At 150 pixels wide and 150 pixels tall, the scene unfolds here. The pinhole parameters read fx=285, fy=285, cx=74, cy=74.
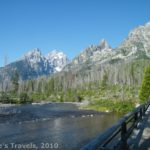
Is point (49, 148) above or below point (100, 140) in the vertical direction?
below

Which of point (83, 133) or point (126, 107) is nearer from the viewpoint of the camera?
point (83, 133)

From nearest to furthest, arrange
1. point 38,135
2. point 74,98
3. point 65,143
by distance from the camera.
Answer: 1. point 65,143
2. point 38,135
3. point 74,98

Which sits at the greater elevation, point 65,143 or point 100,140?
point 100,140

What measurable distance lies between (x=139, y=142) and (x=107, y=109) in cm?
7410

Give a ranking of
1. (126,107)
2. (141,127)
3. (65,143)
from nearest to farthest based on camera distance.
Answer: (141,127), (65,143), (126,107)

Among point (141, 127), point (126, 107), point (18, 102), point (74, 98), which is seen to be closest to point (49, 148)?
point (141, 127)

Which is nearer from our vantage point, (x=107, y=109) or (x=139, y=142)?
(x=139, y=142)

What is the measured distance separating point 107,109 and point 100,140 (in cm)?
7964

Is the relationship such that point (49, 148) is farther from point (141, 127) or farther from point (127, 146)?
point (127, 146)

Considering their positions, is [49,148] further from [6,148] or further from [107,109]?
[107,109]

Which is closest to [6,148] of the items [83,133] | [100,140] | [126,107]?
[83,133]

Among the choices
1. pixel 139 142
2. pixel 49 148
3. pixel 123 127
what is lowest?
pixel 49 148

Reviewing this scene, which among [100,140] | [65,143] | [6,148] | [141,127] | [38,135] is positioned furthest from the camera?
[38,135]

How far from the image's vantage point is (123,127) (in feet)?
35.4
